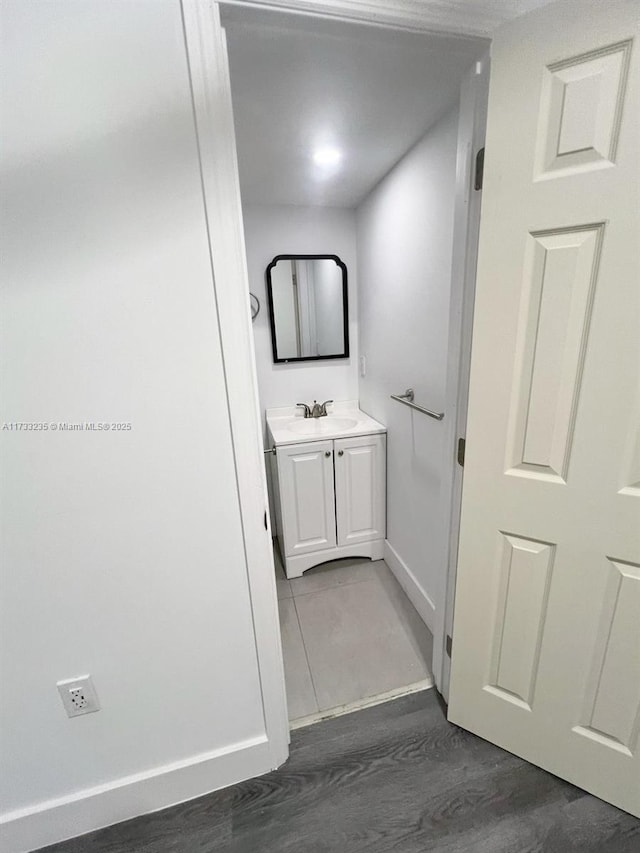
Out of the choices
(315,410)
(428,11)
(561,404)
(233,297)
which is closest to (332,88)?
(428,11)

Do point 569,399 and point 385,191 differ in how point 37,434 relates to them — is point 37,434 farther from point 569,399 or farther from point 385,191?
point 385,191

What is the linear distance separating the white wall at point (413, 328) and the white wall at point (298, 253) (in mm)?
109

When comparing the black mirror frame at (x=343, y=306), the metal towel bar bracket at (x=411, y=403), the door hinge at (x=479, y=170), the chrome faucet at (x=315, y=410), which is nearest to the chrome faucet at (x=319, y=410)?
the chrome faucet at (x=315, y=410)

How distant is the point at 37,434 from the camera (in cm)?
75

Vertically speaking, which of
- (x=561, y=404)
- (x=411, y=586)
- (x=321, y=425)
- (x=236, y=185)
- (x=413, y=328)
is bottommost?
(x=411, y=586)

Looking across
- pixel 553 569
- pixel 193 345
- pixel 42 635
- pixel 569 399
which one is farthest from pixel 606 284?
pixel 42 635

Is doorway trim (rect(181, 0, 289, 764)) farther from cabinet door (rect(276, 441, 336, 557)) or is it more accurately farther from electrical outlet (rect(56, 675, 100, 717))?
cabinet door (rect(276, 441, 336, 557))

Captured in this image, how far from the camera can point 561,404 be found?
2.75ft

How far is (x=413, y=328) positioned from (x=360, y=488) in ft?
3.21

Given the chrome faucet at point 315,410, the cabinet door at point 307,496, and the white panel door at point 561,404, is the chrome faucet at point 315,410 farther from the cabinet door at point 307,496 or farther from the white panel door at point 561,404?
the white panel door at point 561,404

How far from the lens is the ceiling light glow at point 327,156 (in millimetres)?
1418

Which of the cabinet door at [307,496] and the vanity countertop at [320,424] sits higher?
the vanity countertop at [320,424]

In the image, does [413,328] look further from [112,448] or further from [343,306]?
[112,448]

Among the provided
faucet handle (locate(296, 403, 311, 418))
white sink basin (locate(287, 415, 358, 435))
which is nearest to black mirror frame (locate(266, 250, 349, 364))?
faucet handle (locate(296, 403, 311, 418))
